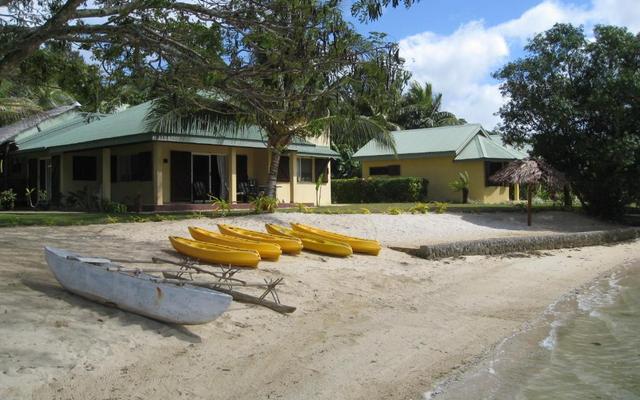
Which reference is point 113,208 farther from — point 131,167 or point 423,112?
point 423,112

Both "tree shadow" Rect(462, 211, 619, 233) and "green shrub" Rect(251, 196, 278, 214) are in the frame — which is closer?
"green shrub" Rect(251, 196, 278, 214)

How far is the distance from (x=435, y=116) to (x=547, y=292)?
3660 centimetres

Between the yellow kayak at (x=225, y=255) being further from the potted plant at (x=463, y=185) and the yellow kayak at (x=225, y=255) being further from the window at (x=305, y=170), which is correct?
the potted plant at (x=463, y=185)

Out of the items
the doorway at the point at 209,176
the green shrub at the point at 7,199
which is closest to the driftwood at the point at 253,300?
the doorway at the point at 209,176

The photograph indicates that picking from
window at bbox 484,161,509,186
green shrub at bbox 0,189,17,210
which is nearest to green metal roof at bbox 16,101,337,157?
green shrub at bbox 0,189,17,210

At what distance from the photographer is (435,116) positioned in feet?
155

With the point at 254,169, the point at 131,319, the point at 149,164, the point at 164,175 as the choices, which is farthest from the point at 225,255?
the point at 254,169

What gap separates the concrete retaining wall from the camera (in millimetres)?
14290

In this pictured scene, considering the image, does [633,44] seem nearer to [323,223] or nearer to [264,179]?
[323,223]

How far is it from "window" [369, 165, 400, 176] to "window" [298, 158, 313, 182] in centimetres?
769

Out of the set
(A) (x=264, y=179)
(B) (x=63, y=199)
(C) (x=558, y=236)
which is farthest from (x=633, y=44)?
(B) (x=63, y=199)

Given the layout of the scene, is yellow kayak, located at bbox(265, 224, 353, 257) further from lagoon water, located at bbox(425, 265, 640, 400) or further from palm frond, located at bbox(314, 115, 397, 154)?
palm frond, located at bbox(314, 115, 397, 154)

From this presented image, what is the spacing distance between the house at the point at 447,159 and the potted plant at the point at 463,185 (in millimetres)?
543

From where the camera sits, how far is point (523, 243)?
16.8m
